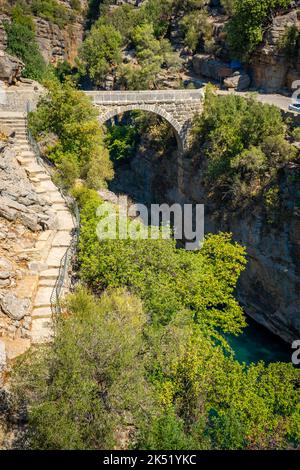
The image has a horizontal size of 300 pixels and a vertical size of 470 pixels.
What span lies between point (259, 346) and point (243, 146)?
1242cm

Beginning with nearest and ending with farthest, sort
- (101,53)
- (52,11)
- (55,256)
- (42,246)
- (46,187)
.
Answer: (55,256) → (42,246) → (46,187) → (101,53) → (52,11)

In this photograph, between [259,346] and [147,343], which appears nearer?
[147,343]

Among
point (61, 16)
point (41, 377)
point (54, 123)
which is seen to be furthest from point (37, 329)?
point (61, 16)

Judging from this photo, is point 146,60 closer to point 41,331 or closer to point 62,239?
point 62,239

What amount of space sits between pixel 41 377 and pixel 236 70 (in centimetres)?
3701

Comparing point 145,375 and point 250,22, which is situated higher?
point 250,22

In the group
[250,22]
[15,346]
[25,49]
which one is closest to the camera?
[15,346]

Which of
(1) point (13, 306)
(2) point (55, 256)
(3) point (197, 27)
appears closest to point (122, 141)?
(3) point (197, 27)

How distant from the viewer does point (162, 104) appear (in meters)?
31.7

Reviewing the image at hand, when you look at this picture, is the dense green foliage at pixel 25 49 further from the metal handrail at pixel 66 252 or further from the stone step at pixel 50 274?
the stone step at pixel 50 274

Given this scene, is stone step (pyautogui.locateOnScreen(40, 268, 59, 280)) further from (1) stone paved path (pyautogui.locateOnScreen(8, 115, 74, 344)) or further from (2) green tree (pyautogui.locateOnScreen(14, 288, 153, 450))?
(2) green tree (pyautogui.locateOnScreen(14, 288, 153, 450))

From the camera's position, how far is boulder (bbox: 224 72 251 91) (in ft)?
128

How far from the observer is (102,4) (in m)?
59.2

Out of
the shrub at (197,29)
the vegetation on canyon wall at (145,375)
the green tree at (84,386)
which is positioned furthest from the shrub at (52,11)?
the green tree at (84,386)
